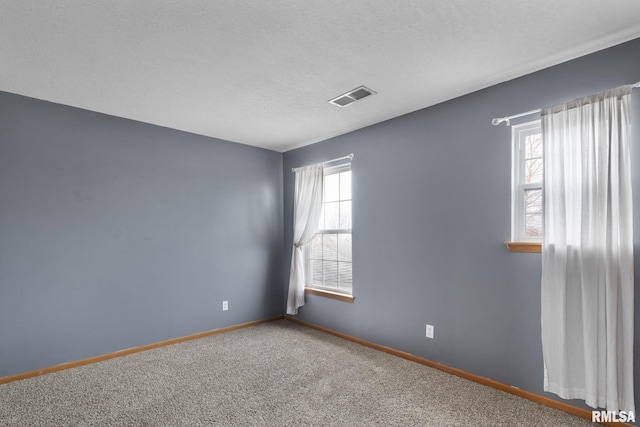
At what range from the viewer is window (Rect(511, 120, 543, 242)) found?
8.02 ft

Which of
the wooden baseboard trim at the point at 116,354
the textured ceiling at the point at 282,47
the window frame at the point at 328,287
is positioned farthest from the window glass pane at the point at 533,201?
the wooden baseboard trim at the point at 116,354

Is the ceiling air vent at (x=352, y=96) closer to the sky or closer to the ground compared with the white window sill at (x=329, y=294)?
closer to the sky

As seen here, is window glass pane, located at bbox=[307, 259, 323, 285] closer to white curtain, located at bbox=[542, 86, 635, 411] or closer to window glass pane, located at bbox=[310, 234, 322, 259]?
window glass pane, located at bbox=[310, 234, 322, 259]

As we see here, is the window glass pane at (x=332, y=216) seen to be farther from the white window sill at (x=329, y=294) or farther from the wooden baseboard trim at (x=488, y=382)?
the wooden baseboard trim at (x=488, y=382)

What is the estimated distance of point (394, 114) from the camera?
3312 mm

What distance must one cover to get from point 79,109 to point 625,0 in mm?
4133

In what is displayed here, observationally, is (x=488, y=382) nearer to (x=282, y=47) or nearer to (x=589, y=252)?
(x=589, y=252)

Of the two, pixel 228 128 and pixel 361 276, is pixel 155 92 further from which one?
pixel 361 276

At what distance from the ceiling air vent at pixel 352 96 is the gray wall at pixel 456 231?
0.62 meters

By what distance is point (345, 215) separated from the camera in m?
3.99

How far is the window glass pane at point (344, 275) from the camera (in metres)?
3.90

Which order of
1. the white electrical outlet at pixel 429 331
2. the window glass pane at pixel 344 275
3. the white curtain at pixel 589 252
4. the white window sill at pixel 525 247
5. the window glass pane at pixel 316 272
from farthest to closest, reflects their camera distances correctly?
the window glass pane at pixel 316 272
the window glass pane at pixel 344 275
the white electrical outlet at pixel 429 331
the white window sill at pixel 525 247
the white curtain at pixel 589 252

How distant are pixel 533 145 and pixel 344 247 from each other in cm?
220

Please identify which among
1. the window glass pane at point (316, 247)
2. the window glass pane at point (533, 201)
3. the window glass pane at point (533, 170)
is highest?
the window glass pane at point (533, 170)
